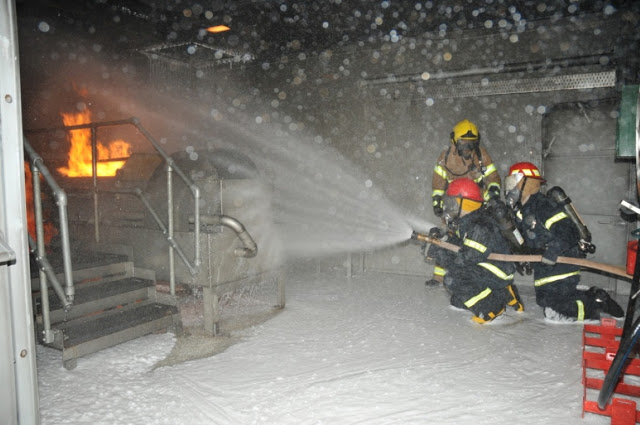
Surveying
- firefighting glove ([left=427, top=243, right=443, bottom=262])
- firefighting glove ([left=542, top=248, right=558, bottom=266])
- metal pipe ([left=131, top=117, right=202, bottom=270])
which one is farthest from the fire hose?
metal pipe ([left=131, top=117, right=202, bottom=270])

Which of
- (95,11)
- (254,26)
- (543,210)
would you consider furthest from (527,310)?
(95,11)

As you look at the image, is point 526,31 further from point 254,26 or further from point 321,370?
point 321,370

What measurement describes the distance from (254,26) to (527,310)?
252 inches

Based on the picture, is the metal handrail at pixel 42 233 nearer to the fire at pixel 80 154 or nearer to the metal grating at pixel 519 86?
the fire at pixel 80 154

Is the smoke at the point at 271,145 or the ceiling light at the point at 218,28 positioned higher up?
the ceiling light at the point at 218,28

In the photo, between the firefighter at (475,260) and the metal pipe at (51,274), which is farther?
the firefighter at (475,260)

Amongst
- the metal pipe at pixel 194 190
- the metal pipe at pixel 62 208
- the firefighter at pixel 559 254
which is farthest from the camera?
the firefighter at pixel 559 254

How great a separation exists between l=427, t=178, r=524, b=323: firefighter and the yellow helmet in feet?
4.08

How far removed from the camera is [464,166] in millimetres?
6617

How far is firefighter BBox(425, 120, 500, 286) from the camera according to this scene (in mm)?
6430

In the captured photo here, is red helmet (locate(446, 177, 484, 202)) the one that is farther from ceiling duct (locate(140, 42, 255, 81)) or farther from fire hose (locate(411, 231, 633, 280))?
ceiling duct (locate(140, 42, 255, 81))

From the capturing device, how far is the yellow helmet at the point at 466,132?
6.40m

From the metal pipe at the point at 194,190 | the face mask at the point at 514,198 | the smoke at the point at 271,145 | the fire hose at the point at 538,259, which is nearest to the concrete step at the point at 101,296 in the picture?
the metal pipe at the point at 194,190

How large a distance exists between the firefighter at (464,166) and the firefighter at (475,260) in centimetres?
99
